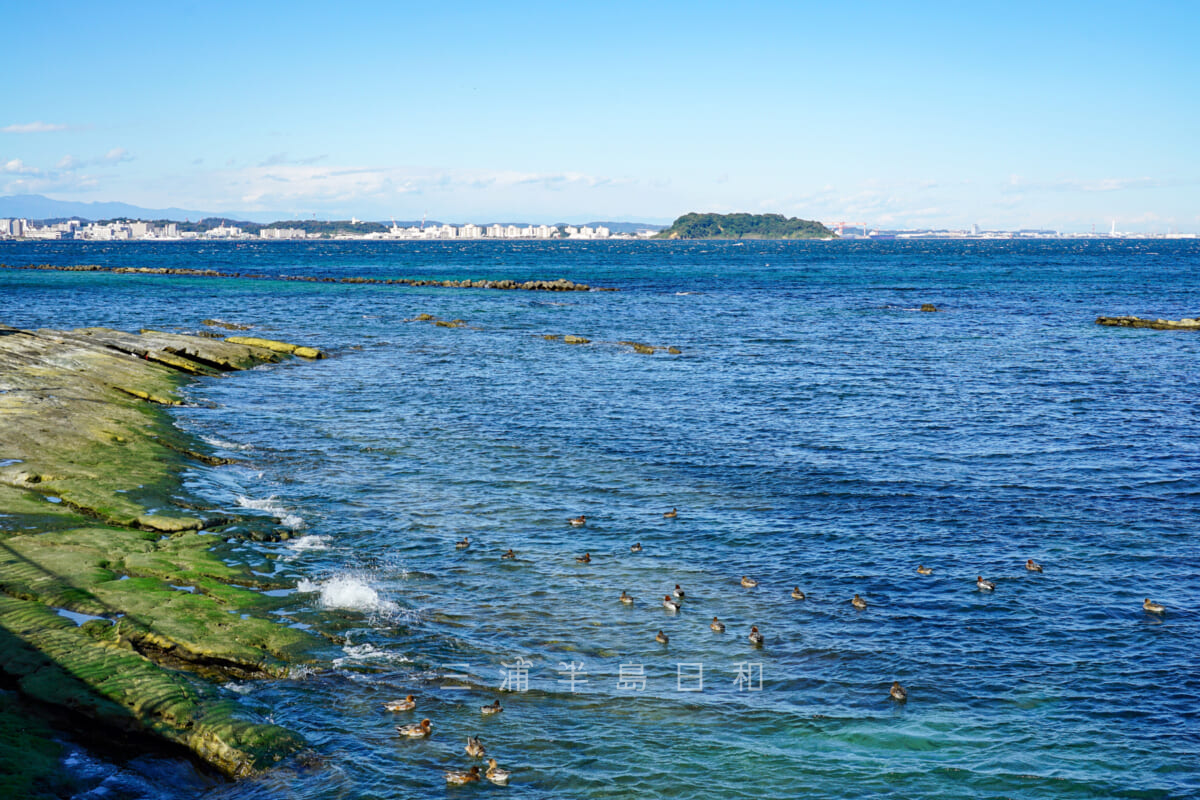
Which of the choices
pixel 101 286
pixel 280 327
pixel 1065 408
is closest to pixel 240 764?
pixel 1065 408

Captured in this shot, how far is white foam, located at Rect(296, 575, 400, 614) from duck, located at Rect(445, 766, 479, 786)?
6678 millimetres

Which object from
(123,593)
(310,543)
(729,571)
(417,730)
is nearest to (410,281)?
(310,543)

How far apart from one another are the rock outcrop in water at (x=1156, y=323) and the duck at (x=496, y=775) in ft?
250

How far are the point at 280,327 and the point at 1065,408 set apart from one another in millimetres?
60855

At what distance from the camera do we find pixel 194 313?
8344 cm

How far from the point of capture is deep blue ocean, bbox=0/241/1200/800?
49.2ft

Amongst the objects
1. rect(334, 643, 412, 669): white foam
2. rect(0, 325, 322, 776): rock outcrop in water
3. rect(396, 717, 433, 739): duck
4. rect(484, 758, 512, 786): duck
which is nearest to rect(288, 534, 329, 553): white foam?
rect(0, 325, 322, 776): rock outcrop in water

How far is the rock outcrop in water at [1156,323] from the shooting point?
241 feet

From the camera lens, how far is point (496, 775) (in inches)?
554

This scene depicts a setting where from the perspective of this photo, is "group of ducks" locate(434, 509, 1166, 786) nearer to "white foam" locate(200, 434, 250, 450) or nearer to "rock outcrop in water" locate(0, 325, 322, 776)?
"rock outcrop in water" locate(0, 325, 322, 776)

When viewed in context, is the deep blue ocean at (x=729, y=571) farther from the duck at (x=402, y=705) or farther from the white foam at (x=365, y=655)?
the duck at (x=402, y=705)

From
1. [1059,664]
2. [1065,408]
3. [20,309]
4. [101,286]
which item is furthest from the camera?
[101,286]

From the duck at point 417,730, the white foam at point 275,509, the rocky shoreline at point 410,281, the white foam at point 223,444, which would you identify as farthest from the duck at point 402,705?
the rocky shoreline at point 410,281

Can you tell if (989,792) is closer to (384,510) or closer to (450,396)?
(384,510)
